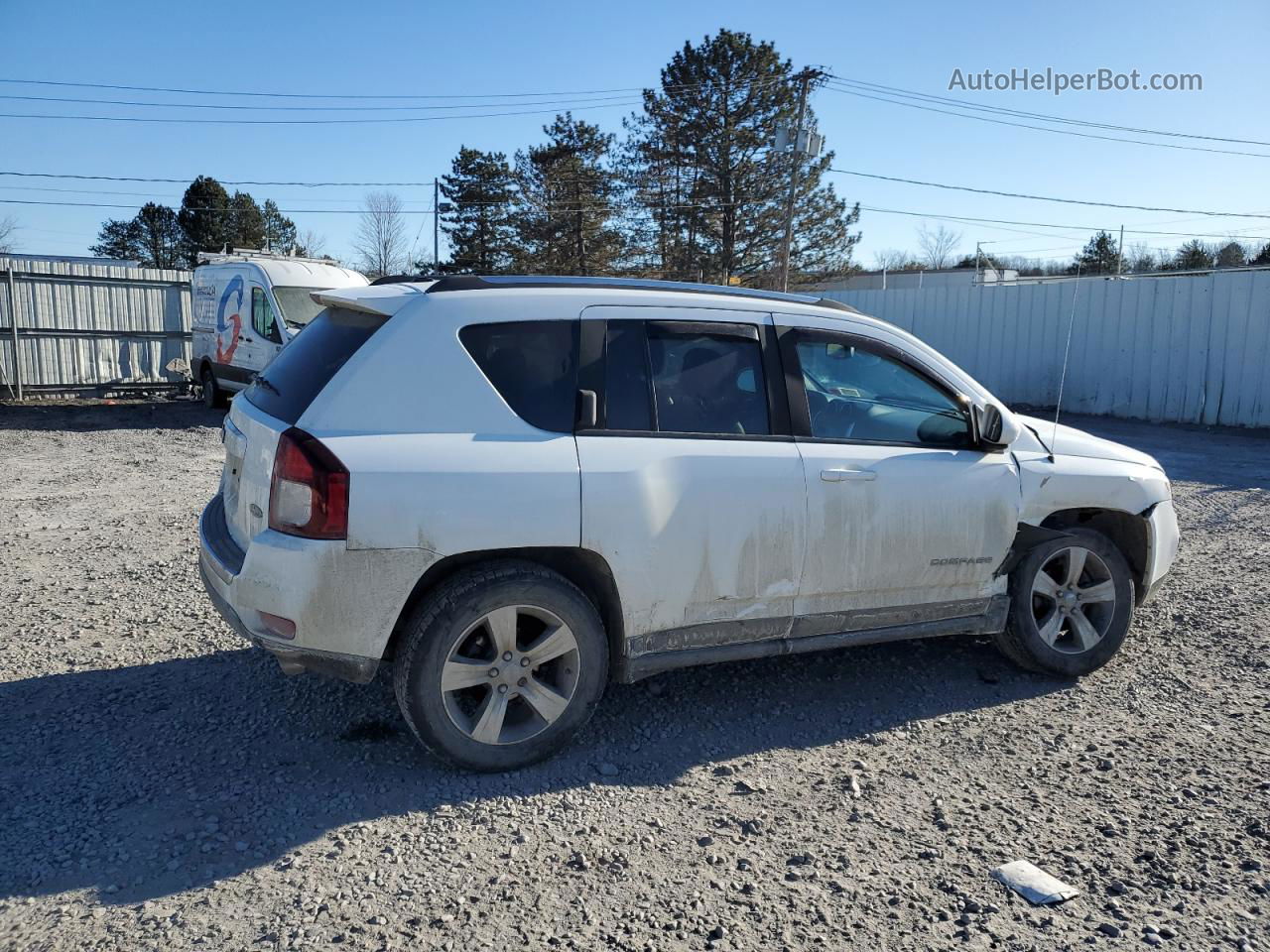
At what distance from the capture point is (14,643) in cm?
513

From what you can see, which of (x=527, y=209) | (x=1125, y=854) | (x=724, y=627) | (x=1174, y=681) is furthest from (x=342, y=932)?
(x=527, y=209)

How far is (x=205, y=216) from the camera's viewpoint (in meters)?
45.2

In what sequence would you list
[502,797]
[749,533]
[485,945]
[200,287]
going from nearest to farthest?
[485,945], [502,797], [749,533], [200,287]

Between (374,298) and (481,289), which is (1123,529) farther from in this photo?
(374,298)

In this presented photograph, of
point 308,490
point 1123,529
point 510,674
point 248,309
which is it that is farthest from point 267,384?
point 248,309

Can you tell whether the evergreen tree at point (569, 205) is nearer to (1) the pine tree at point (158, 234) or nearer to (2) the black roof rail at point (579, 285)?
(1) the pine tree at point (158, 234)

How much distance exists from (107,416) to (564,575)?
51.8 ft

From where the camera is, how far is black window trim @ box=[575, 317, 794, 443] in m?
3.98

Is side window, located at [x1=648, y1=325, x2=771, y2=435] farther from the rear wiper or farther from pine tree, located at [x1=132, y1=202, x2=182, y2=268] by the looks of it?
pine tree, located at [x1=132, y1=202, x2=182, y2=268]

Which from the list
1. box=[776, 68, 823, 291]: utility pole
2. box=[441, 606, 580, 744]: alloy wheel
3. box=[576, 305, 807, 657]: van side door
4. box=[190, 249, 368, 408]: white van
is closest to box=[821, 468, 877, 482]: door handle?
box=[576, 305, 807, 657]: van side door

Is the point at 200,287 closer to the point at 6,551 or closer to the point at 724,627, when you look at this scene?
the point at 6,551

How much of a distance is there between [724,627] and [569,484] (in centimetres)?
98

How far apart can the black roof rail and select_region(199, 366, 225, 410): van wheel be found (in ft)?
48.3

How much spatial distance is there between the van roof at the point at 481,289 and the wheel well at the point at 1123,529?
189 centimetres
